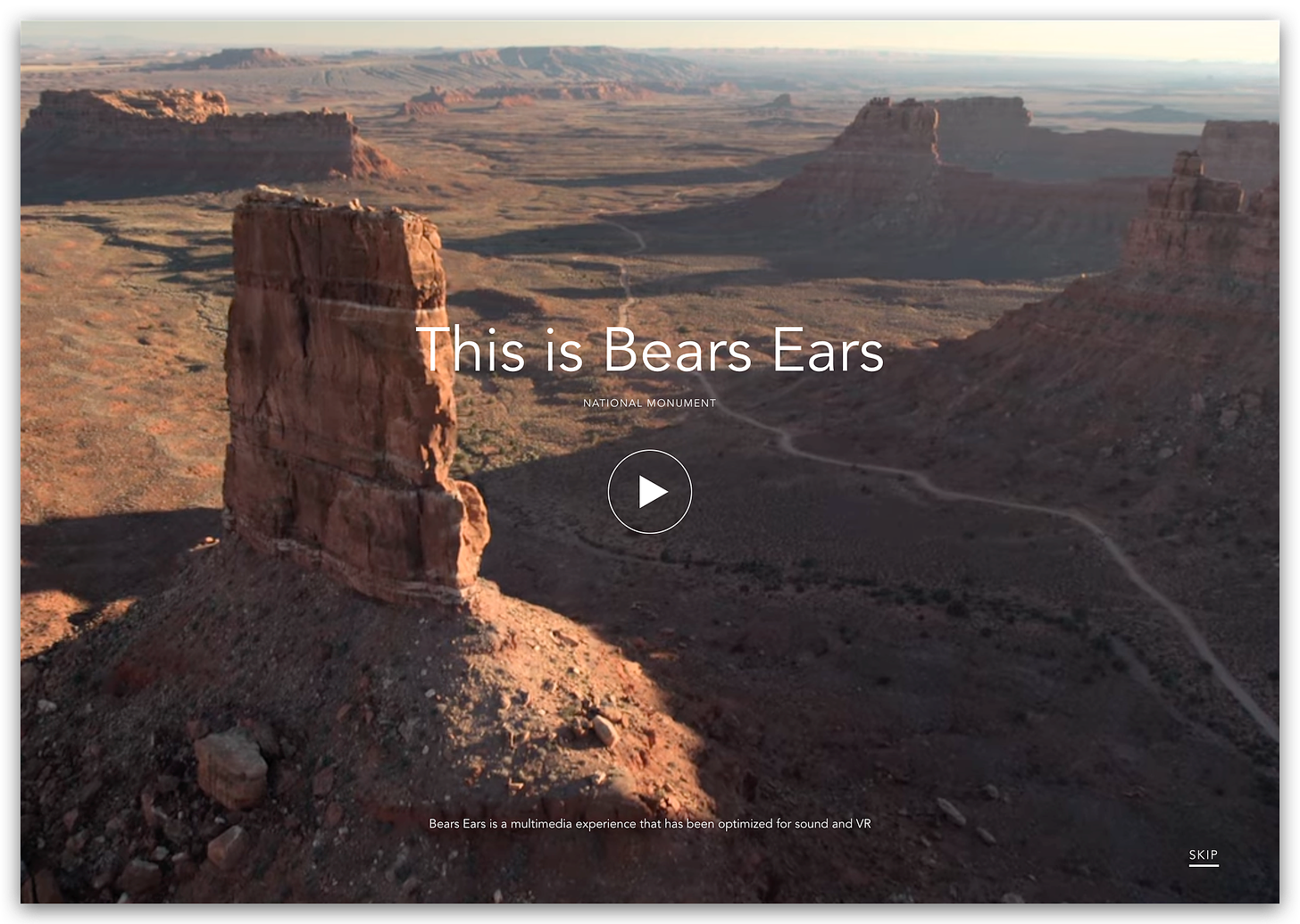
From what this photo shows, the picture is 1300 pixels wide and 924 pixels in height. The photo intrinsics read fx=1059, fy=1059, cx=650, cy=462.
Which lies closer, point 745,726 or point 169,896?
point 169,896

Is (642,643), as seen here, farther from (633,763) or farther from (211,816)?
(211,816)

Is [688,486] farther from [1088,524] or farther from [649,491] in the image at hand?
[1088,524]

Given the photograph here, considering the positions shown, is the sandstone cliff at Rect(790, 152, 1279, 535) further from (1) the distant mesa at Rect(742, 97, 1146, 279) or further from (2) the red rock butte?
(1) the distant mesa at Rect(742, 97, 1146, 279)

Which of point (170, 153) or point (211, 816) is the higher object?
point (170, 153)

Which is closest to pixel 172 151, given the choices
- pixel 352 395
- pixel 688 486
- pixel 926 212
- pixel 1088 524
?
pixel 926 212

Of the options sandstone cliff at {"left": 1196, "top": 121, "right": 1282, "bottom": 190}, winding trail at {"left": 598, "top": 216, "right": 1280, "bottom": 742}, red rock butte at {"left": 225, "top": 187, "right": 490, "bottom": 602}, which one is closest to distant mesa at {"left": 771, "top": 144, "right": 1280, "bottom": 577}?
winding trail at {"left": 598, "top": 216, "right": 1280, "bottom": 742}

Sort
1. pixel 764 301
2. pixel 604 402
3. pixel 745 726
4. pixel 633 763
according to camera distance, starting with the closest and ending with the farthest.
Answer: pixel 633 763
pixel 745 726
pixel 604 402
pixel 764 301

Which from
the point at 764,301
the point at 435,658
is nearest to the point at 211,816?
the point at 435,658

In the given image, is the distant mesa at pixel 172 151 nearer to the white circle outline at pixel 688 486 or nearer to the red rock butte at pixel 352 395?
the white circle outline at pixel 688 486
